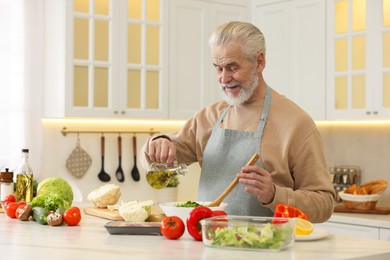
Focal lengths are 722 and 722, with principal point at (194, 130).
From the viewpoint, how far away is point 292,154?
304 centimetres

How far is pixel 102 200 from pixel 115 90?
78.6 inches

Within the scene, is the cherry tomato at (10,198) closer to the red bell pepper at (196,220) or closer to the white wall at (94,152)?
the red bell pepper at (196,220)

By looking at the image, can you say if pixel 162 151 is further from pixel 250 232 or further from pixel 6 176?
pixel 250 232

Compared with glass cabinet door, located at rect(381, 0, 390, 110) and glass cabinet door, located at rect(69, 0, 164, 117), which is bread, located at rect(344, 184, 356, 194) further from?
glass cabinet door, located at rect(69, 0, 164, 117)

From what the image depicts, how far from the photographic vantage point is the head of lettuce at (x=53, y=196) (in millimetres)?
2936

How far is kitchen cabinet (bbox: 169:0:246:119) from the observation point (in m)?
5.45

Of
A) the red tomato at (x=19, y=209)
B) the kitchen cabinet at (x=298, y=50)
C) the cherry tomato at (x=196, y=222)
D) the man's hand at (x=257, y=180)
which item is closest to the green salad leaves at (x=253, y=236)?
the cherry tomato at (x=196, y=222)

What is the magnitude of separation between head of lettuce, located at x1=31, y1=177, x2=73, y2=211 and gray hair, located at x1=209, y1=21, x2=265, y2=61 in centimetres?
93

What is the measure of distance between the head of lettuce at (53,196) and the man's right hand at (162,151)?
419 mm

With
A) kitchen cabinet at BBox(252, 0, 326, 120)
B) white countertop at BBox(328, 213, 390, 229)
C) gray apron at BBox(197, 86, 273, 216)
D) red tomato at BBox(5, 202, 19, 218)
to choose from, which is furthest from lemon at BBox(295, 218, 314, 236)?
kitchen cabinet at BBox(252, 0, 326, 120)

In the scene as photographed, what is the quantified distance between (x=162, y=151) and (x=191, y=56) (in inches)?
101

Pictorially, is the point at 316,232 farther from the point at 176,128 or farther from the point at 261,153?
the point at 176,128

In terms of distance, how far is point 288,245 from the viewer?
2268 mm

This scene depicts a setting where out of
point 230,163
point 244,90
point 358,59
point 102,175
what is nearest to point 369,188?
point 358,59
